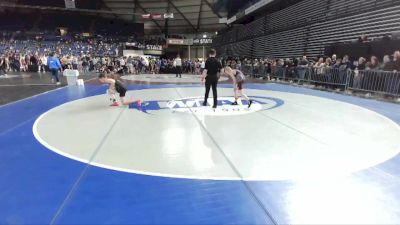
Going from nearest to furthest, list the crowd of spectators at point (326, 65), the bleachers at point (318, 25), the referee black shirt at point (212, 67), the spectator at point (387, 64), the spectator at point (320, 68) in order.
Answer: the referee black shirt at point (212, 67), the spectator at point (387, 64), the crowd of spectators at point (326, 65), the bleachers at point (318, 25), the spectator at point (320, 68)

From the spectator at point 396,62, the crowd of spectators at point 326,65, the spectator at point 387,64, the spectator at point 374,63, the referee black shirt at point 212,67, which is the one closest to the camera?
the referee black shirt at point 212,67

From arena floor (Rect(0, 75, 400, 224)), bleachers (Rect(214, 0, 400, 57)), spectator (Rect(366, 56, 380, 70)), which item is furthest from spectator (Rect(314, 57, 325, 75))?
arena floor (Rect(0, 75, 400, 224))

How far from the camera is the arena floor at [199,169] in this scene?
2.60 metres

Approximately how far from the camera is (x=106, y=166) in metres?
3.63

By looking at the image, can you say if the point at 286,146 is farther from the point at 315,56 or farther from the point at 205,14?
the point at 205,14

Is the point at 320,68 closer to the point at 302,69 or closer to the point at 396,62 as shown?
the point at 302,69

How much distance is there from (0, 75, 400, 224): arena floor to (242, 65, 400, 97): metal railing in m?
3.65

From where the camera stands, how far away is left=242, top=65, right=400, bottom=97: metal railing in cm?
964

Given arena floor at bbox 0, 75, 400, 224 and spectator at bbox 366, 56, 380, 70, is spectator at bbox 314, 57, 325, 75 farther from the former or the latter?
arena floor at bbox 0, 75, 400, 224

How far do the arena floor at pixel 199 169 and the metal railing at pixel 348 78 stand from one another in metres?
3.65

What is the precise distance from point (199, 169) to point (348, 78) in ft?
33.2

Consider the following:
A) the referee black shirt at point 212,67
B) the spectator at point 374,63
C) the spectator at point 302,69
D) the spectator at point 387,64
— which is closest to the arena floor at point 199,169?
the referee black shirt at point 212,67

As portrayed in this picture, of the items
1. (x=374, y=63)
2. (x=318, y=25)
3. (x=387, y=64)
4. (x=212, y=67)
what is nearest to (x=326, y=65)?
(x=374, y=63)

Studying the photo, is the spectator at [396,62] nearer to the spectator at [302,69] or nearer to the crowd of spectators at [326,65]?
the crowd of spectators at [326,65]
